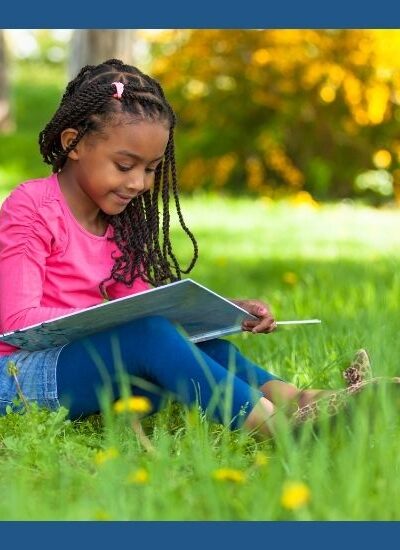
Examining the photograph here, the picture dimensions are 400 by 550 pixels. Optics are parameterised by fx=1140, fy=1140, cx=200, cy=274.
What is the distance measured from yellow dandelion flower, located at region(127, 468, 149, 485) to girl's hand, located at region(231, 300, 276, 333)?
96cm

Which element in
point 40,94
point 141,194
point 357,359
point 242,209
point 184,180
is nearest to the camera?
point 357,359

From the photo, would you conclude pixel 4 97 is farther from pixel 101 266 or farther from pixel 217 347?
pixel 217 347

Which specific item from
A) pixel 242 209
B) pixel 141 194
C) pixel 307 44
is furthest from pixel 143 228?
pixel 307 44

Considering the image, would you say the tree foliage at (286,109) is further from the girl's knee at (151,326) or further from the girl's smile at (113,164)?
the girl's knee at (151,326)

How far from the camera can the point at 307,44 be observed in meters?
11.0

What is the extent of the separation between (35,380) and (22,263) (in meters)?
0.33

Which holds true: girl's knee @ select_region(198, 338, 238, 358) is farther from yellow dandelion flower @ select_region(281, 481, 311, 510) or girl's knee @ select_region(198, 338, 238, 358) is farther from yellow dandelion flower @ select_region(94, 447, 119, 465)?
yellow dandelion flower @ select_region(281, 481, 311, 510)

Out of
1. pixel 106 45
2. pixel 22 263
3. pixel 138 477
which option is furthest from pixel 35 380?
pixel 106 45

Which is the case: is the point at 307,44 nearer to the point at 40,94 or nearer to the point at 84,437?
A: the point at 84,437

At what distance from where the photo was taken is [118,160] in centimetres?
325

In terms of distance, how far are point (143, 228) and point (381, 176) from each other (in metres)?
8.08

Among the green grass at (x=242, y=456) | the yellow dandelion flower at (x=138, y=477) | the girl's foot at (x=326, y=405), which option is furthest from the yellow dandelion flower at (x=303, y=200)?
the yellow dandelion flower at (x=138, y=477)

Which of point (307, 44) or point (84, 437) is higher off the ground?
point (307, 44)

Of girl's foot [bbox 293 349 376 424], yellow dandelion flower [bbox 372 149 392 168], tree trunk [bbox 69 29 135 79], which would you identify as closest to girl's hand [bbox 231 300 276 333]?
girl's foot [bbox 293 349 376 424]
